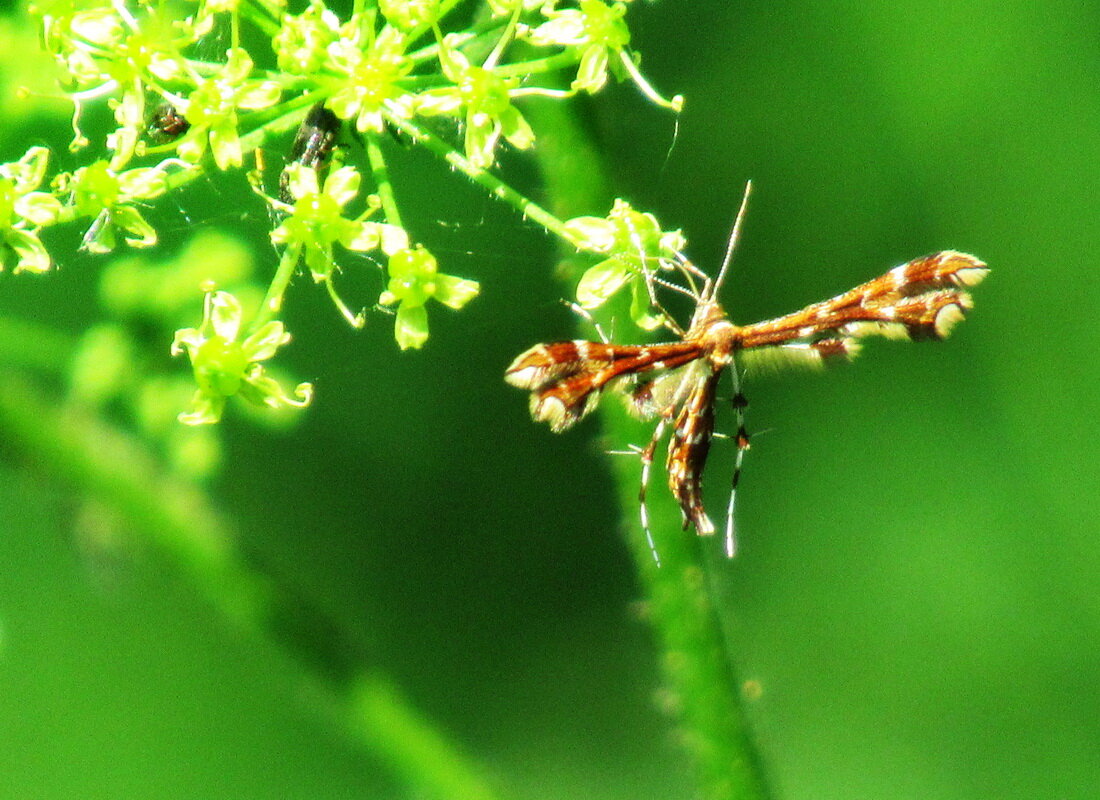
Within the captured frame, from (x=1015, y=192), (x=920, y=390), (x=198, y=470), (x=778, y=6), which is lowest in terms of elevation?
(x=198, y=470)

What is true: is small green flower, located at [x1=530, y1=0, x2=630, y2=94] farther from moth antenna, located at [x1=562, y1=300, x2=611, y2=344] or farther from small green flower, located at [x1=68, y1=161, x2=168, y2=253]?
small green flower, located at [x1=68, y1=161, x2=168, y2=253]

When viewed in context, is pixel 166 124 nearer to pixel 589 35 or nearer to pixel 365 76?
pixel 365 76

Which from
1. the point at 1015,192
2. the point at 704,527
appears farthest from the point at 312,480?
the point at 704,527

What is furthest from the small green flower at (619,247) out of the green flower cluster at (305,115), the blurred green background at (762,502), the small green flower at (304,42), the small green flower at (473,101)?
the blurred green background at (762,502)

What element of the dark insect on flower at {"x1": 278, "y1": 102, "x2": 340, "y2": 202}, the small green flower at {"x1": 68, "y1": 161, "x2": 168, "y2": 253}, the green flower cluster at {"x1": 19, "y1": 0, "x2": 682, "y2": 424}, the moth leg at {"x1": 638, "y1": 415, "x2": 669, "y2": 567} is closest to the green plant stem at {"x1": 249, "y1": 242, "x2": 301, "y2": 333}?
the green flower cluster at {"x1": 19, "y1": 0, "x2": 682, "y2": 424}

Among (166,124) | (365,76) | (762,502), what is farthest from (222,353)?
(762,502)

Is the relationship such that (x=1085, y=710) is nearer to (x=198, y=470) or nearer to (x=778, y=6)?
(x=778, y=6)
